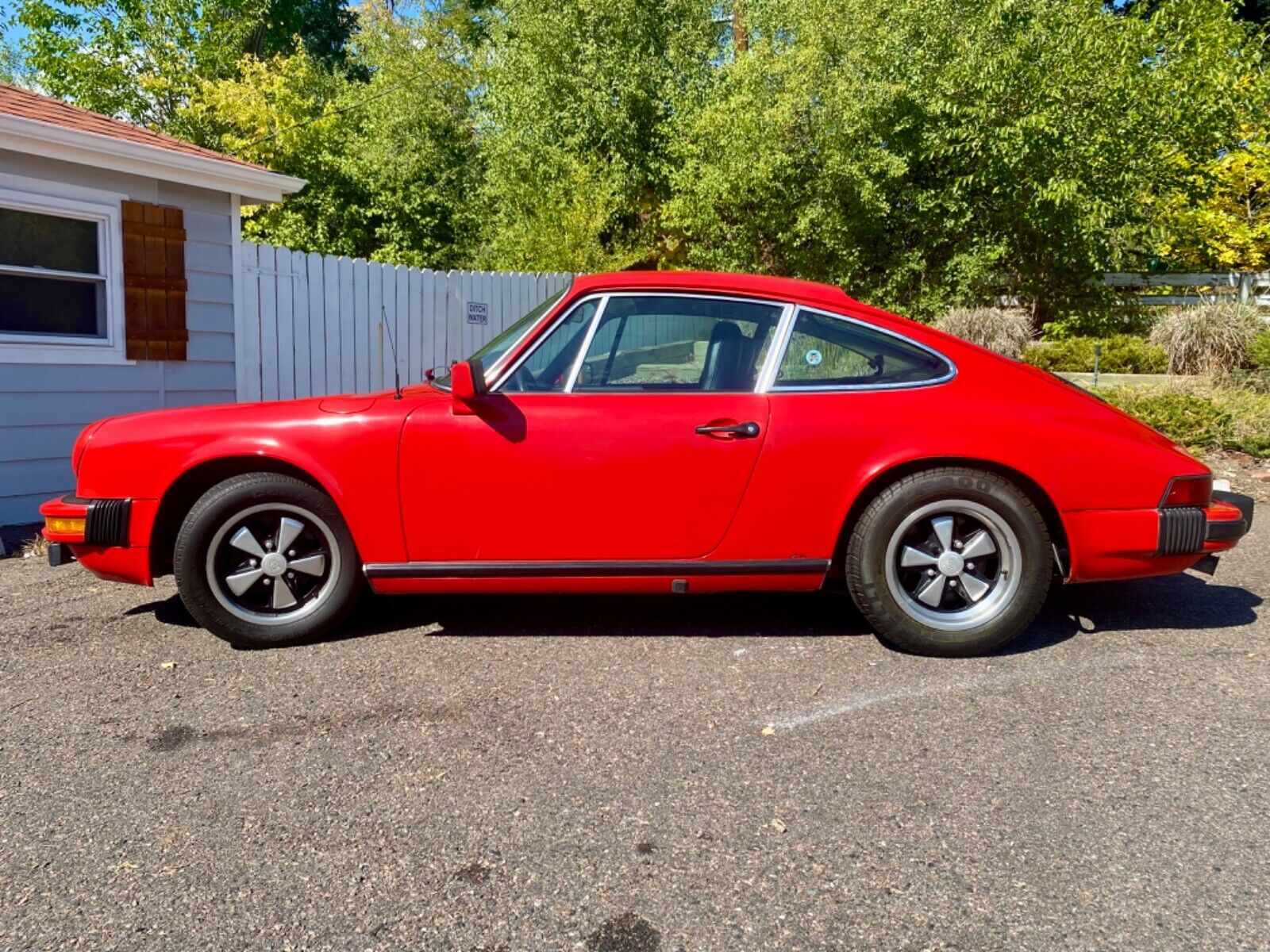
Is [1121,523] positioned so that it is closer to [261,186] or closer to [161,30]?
[261,186]

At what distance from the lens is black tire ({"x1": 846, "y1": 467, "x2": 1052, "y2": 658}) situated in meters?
3.75

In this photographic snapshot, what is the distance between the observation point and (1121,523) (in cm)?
376

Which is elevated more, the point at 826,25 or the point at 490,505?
the point at 826,25

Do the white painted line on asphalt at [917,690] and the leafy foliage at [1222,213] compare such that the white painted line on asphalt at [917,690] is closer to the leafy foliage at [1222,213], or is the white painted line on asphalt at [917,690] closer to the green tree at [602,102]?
the leafy foliage at [1222,213]

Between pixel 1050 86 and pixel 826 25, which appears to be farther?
pixel 826 25

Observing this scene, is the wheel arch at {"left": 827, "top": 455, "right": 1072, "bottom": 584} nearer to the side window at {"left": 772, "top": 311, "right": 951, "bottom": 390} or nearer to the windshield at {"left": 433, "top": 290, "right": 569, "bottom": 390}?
the side window at {"left": 772, "top": 311, "right": 951, "bottom": 390}

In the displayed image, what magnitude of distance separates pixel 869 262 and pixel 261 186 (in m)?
11.1

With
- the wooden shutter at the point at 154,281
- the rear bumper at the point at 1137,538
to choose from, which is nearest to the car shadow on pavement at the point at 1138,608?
the rear bumper at the point at 1137,538

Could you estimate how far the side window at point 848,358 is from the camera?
12.8ft

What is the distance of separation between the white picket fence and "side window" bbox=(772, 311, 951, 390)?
4.73m

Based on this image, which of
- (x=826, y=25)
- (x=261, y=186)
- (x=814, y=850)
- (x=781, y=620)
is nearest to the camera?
(x=814, y=850)

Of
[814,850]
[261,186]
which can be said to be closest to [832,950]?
[814,850]

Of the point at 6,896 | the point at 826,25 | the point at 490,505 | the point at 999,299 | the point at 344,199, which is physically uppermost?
the point at 826,25

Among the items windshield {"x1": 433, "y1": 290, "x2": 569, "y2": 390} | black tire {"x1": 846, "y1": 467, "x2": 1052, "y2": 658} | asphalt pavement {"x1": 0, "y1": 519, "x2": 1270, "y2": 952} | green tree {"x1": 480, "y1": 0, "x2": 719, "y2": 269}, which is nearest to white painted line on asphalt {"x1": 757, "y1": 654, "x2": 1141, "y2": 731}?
asphalt pavement {"x1": 0, "y1": 519, "x2": 1270, "y2": 952}
